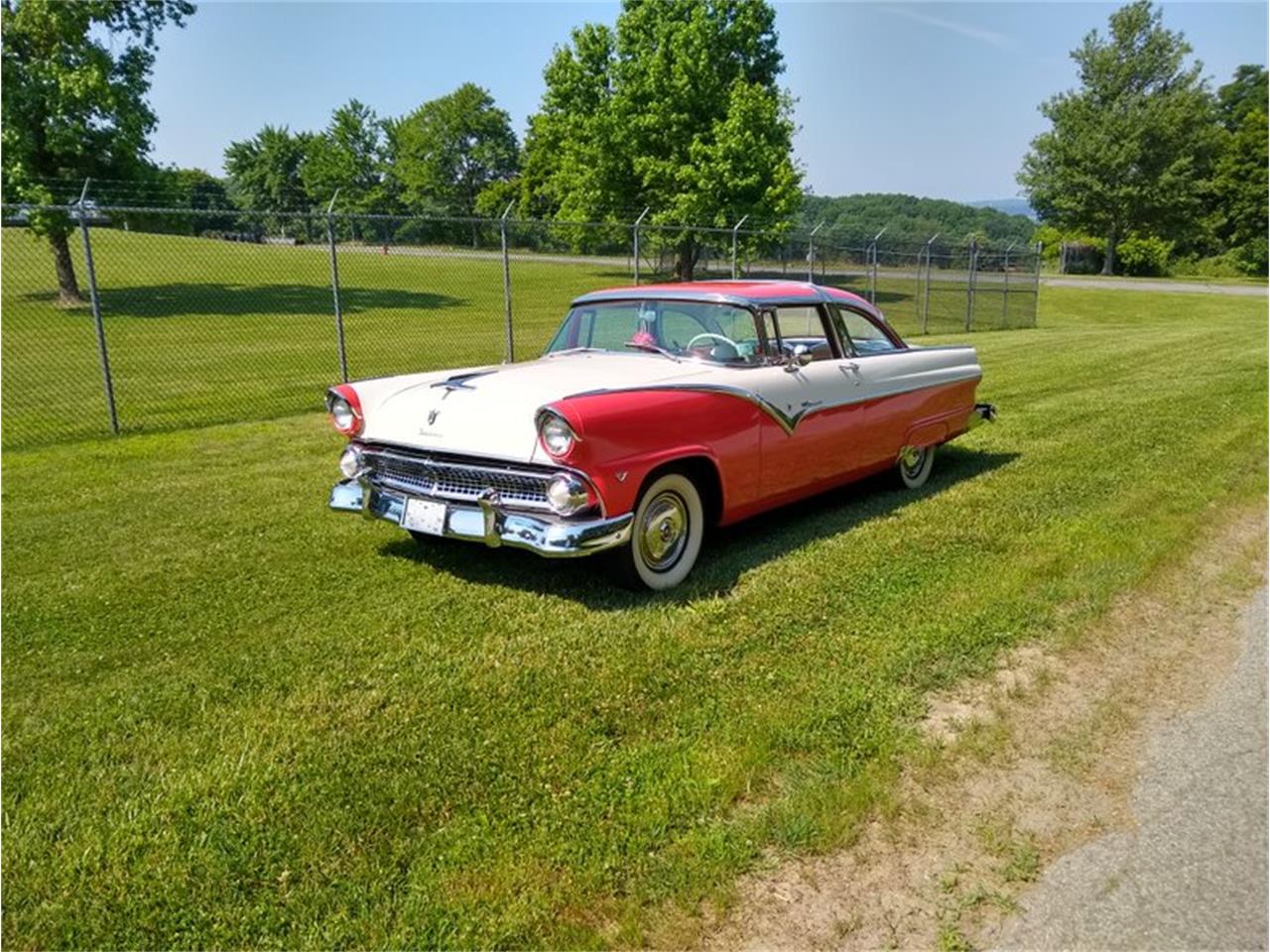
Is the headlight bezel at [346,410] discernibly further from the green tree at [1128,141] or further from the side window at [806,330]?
the green tree at [1128,141]

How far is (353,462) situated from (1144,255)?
57257mm

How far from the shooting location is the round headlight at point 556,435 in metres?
4.23

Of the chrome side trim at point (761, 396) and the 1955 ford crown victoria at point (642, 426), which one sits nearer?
the 1955 ford crown victoria at point (642, 426)

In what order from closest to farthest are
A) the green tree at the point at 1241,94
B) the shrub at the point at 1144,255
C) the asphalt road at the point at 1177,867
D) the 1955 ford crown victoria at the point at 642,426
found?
1. the asphalt road at the point at 1177,867
2. the 1955 ford crown victoria at the point at 642,426
3. the shrub at the point at 1144,255
4. the green tree at the point at 1241,94

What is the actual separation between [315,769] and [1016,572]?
11.9 feet

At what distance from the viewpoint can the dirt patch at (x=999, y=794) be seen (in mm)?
2520

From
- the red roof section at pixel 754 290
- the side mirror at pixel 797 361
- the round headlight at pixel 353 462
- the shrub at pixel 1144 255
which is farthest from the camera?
the shrub at pixel 1144 255

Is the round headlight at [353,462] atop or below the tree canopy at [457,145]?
below

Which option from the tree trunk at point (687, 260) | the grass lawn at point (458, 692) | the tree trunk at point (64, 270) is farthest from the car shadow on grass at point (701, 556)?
the tree trunk at point (64, 270)

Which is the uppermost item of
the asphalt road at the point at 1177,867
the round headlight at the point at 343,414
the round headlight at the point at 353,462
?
the round headlight at the point at 343,414

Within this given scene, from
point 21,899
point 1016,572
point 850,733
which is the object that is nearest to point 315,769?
point 21,899

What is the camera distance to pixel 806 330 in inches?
239

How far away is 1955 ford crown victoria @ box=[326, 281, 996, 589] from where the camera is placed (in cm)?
436

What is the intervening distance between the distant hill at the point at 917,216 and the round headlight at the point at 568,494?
37082 millimetres
